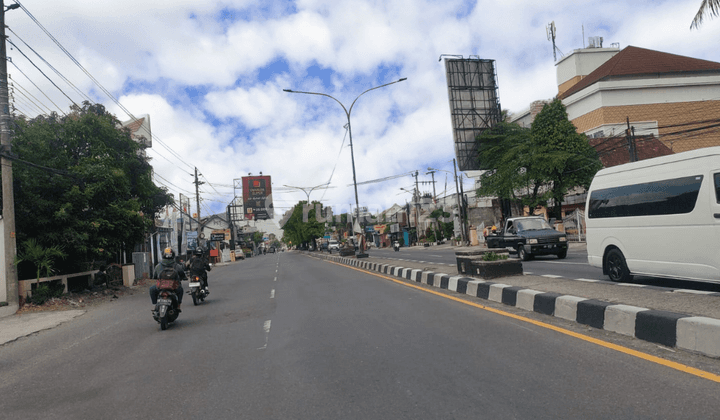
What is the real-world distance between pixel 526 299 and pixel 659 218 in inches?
110

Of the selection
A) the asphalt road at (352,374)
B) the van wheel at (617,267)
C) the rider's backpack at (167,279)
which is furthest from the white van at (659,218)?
the rider's backpack at (167,279)

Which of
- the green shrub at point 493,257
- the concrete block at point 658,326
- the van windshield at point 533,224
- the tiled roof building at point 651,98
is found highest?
the tiled roof building at point 651,98

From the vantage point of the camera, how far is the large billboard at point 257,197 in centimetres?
7400

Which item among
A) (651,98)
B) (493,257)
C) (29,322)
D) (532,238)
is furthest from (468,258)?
(651,98)

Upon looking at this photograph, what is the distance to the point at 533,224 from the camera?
1862 cm

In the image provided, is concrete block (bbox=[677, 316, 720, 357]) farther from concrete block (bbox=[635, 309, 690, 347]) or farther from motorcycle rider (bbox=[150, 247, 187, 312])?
motorcycle rider (bbox=[150, 247, 187, 312])

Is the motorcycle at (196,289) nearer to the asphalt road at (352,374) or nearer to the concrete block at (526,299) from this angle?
the asphalt road at (352,374)

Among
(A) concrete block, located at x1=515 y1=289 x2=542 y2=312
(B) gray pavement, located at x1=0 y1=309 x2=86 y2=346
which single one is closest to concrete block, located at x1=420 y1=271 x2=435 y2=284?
(A) concrete block, located at x1=515 y1=289 x2=542 y2=312

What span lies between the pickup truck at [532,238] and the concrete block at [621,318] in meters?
12.4

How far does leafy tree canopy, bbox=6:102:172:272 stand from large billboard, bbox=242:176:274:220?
2107 inches

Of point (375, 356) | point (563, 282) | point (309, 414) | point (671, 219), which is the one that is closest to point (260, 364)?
point (375, 356)

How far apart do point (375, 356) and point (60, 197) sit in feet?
49.2

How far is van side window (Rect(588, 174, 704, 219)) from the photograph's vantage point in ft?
24.6

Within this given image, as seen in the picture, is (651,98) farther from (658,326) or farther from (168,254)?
(168,254)
